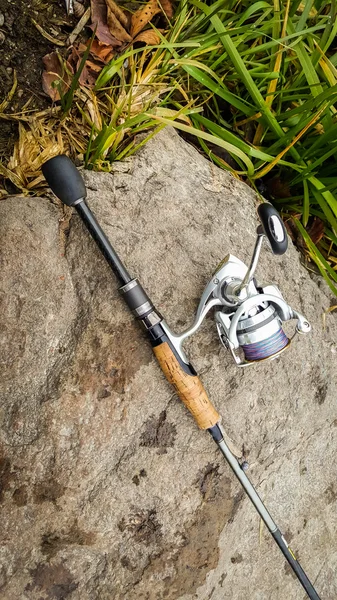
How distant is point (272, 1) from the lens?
2590 mm

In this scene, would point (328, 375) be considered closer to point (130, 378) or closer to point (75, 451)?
point (130, 378)

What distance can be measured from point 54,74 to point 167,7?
602 millimetres

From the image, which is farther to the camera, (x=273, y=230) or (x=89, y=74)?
(x=89, y=74)

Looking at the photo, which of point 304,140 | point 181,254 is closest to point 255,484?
point 181,254

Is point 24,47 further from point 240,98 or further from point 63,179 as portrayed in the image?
point 240,98

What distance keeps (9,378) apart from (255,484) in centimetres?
113

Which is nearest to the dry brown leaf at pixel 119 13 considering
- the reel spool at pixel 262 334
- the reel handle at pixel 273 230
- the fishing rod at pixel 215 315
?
the fishing rod at pixel 215 315

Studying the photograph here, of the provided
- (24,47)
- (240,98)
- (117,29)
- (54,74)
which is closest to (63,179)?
(54,74)

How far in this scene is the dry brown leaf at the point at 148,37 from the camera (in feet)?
8.14

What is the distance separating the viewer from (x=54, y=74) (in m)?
2.39

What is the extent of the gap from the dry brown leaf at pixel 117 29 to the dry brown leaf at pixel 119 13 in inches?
0.7

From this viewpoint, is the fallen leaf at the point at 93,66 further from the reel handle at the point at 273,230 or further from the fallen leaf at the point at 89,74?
the reel handle at the point at 273,230

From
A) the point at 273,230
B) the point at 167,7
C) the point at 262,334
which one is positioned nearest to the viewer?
the point at 273,230

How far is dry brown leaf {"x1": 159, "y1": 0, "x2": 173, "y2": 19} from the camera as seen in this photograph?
253 centimetres
